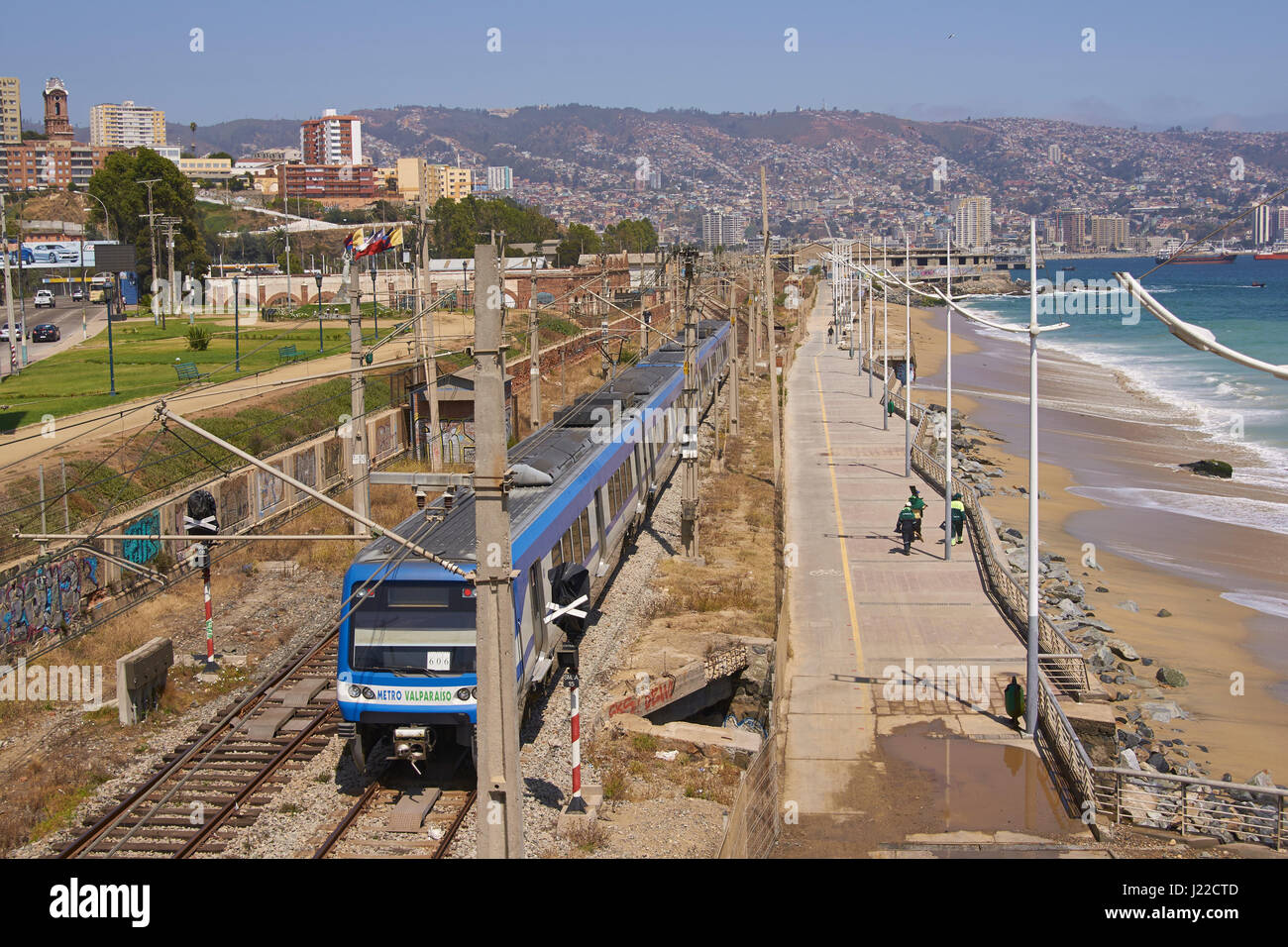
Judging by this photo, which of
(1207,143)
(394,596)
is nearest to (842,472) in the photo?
(394,596)

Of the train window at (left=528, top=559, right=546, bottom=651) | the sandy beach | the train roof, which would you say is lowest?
the sandy beach

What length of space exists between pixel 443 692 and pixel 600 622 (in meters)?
6.97

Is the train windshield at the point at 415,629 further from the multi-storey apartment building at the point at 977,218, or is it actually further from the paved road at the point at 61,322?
the multi-storey apartment building at the point at 977,218

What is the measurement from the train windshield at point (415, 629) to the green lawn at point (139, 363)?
15.4 m

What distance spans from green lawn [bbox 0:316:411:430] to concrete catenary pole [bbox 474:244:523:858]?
18.7 metres

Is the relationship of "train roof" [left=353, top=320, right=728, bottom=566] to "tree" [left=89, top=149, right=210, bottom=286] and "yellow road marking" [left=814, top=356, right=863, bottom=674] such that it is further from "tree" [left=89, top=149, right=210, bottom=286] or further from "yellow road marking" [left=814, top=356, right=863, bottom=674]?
"tree" [left=89, top=149, right=210, bottom=286]

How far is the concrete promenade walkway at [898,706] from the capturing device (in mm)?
11711

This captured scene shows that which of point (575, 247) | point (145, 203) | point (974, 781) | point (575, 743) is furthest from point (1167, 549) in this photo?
point (575, 247)

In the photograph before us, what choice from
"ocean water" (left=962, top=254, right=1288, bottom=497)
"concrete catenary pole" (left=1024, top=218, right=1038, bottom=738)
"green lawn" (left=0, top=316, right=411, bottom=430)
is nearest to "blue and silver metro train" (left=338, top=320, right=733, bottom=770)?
"concrete catenary pole" (left=1024, top=218, right=1038, bottom=738)

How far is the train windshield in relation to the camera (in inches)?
460

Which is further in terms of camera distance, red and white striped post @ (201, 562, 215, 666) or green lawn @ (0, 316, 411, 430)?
green lawn @ (0, 316, 411, 430)

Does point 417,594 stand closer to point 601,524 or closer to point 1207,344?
point 601,524

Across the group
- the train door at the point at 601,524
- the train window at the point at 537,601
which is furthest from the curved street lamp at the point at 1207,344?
the train door at the point at 601,524

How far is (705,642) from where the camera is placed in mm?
17406
